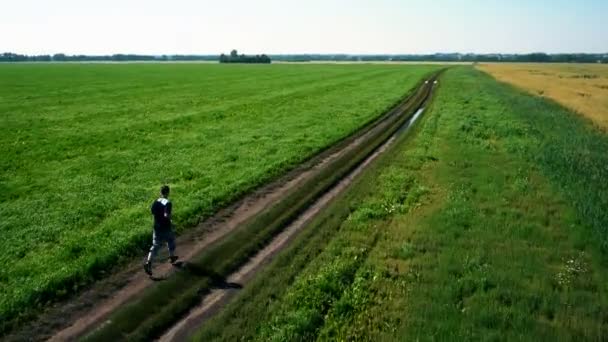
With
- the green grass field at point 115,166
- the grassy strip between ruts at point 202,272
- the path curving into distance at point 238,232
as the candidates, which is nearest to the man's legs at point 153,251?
the path curving into distance at point 238,232

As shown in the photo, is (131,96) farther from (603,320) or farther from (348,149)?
(603,320)

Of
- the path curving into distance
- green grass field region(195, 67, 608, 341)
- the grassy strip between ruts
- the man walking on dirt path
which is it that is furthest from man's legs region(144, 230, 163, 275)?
green grass field region(195, 67, 608, 341)

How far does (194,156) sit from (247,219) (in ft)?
31.8

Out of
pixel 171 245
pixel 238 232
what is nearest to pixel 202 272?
pixel 171 245

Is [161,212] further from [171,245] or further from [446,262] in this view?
[446,262]

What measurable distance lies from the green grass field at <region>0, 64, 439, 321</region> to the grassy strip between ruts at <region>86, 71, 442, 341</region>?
179cm

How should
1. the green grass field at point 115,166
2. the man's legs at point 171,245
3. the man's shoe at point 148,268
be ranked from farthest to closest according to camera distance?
the green grass field at point 115,166, the man's legs at point 171,245, the man's shoe at point 148,268

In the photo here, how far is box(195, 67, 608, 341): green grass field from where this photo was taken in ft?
30.4

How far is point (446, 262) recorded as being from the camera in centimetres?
1196

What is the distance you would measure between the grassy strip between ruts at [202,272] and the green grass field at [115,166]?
1787mm

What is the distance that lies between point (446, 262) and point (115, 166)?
1484cm

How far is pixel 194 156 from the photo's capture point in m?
23.8

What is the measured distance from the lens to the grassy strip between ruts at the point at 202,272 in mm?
9180

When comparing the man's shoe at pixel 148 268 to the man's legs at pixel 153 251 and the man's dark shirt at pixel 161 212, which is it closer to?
the man's legs at pixel 153 251
